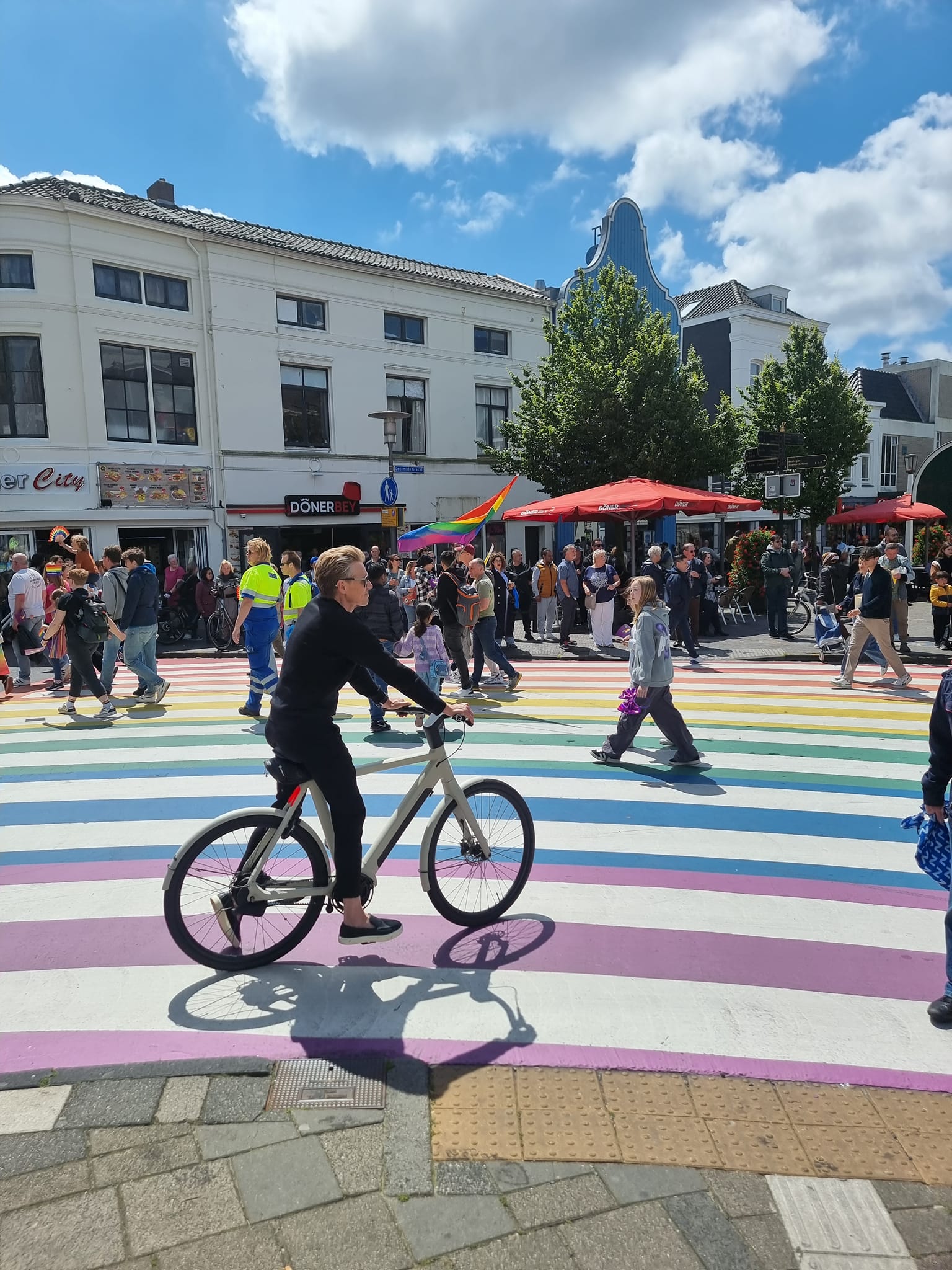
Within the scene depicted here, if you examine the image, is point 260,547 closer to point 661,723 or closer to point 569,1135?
point 661,723

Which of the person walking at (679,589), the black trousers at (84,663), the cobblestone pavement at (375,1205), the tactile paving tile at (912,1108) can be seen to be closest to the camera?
the cobblestone pavement at (375,1205)

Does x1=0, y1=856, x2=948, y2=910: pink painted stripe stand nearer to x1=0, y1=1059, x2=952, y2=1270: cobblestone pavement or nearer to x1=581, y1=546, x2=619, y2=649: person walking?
x1=0, y1=1059, x2=952, y2=1270: cobblestone pavement

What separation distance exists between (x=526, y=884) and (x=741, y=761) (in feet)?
10.9

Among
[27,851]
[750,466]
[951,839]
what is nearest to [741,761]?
[951,839]

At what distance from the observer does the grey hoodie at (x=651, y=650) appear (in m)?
6.97

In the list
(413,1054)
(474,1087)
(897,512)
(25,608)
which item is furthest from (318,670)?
(897,512)

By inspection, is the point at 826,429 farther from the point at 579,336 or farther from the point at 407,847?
the point at 407,847

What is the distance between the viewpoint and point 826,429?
1236 inches

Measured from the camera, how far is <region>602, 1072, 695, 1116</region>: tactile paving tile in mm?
2984

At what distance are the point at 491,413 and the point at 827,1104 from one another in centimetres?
2800

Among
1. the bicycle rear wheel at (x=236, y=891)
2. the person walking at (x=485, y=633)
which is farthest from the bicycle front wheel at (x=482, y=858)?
the person walking at (x=485, y=633)

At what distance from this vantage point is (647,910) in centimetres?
456

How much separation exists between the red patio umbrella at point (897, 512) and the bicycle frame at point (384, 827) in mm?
20860

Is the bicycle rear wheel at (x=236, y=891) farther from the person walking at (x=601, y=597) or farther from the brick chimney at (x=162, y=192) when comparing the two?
the brick chimney at (x=162, y=192)
